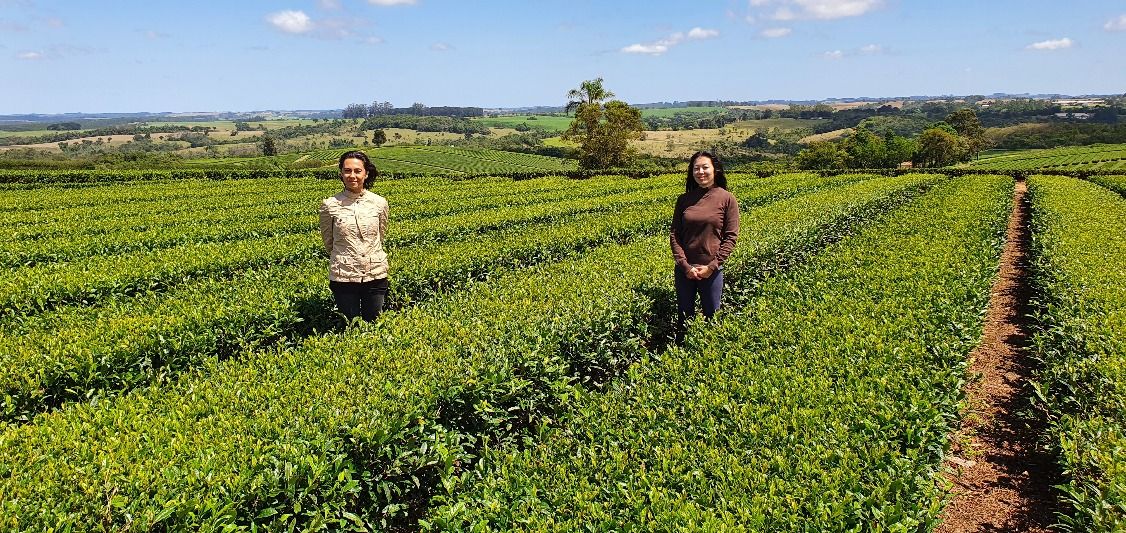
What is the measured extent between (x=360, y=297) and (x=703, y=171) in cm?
491

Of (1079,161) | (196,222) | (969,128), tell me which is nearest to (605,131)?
(196,222)

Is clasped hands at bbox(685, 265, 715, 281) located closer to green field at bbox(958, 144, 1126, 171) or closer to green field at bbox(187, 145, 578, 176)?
green field at bbox(958, 144, 1126, 171)

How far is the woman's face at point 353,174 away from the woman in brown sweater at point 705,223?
13.6 ft

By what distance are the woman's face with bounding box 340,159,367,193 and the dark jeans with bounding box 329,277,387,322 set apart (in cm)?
125

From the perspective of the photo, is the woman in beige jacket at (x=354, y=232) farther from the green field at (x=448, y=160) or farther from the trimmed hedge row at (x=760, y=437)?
the green field at (x=448, y=160)

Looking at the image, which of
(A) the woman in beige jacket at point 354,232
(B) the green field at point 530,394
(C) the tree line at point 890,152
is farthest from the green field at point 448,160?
(A) the woman in beige jacket at point 354,232

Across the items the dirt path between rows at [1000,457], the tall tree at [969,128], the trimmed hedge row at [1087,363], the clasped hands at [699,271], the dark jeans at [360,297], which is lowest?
the dirt path between rows at [1000,457]

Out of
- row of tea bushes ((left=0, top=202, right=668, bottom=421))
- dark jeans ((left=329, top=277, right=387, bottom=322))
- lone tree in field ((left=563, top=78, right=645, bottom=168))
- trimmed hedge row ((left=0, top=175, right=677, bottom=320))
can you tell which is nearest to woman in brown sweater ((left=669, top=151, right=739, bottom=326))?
dark jeans ((left=329, top=277, right=387, bottom=322))

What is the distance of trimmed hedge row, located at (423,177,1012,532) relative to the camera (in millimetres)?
3764

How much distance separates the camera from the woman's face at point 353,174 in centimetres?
665

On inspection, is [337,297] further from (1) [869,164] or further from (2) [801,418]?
(1) [869,164]

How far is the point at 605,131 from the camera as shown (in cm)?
6938

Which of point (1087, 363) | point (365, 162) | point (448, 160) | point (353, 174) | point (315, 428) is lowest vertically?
point (1087, 363)

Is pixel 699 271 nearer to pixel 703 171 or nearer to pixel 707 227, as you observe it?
pixel 707 227
